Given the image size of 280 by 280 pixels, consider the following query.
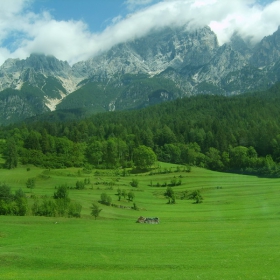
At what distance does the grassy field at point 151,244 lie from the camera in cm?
2489

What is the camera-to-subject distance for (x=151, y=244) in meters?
33.6

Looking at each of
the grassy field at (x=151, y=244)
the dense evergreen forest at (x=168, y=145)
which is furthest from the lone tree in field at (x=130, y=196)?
the dense evergreen forest at (x=168, y=145)

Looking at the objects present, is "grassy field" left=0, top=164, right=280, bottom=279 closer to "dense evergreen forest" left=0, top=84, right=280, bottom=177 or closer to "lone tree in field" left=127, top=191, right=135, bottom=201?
"lone tree in field" left=127, top=191, right=135, bottom=201

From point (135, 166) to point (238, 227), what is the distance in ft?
300

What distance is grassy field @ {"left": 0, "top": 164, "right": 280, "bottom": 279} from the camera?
24.9 m

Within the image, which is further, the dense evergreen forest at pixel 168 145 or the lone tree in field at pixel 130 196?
the dense evergreen forest at pixel 168 145

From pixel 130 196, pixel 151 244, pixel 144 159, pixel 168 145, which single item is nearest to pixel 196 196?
pixel 130 196

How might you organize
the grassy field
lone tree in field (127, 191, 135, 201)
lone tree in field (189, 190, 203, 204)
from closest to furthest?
the grassy field → lone tree in field (127, 191, 135, 201) → lone tree in field (189, 190, 203, 204)

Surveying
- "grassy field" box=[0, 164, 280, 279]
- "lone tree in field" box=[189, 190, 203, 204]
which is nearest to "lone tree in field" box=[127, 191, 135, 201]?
"grassy field" box=[0, 164, 280, 279]

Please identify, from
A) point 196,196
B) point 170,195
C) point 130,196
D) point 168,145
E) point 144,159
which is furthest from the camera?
point 168,145

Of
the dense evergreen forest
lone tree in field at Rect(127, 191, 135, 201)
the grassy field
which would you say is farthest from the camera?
the dense evergreen forest

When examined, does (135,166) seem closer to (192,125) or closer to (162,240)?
(192,125)

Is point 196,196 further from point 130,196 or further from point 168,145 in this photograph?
point 168,145

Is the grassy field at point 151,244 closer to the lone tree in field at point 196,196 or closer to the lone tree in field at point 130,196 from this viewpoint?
the lone tree in field at point 130,196
